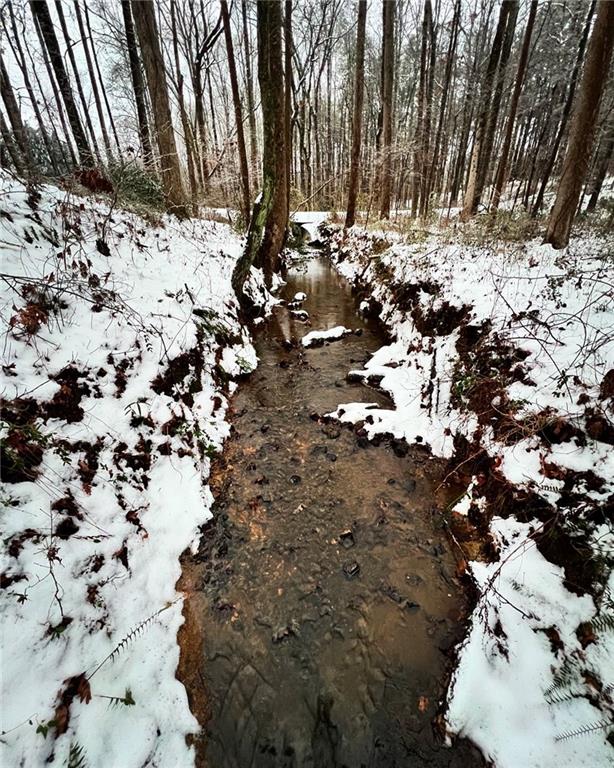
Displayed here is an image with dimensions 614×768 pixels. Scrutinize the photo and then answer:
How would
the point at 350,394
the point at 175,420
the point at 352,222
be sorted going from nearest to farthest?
the point at 175,420 → the point at 350,394 → the point at 352,222

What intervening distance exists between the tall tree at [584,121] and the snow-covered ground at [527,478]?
99 centimetres

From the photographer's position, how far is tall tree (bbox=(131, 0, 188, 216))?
7.23m

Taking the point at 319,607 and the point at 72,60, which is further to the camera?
the point at 72,60

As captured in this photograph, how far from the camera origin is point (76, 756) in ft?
5.49

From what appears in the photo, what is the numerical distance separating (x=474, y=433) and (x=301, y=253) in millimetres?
14557

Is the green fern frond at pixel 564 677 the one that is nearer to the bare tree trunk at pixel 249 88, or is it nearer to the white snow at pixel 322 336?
the white snow at pixel 322 336

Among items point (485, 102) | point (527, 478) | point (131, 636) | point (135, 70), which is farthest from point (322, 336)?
point (485, 102)

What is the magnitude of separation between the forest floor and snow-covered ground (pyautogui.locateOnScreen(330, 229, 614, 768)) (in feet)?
0.05

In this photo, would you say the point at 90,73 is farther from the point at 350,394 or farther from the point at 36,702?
the point at 36,702

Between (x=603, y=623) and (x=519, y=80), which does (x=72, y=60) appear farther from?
(x=603, y=623)

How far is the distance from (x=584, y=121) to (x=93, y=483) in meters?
8.19

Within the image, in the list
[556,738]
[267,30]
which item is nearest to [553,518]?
[556,738]

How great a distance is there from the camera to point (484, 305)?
4.68m

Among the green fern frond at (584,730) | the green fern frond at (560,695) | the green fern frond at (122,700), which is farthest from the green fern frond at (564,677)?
the green fern frond at (122,700)
